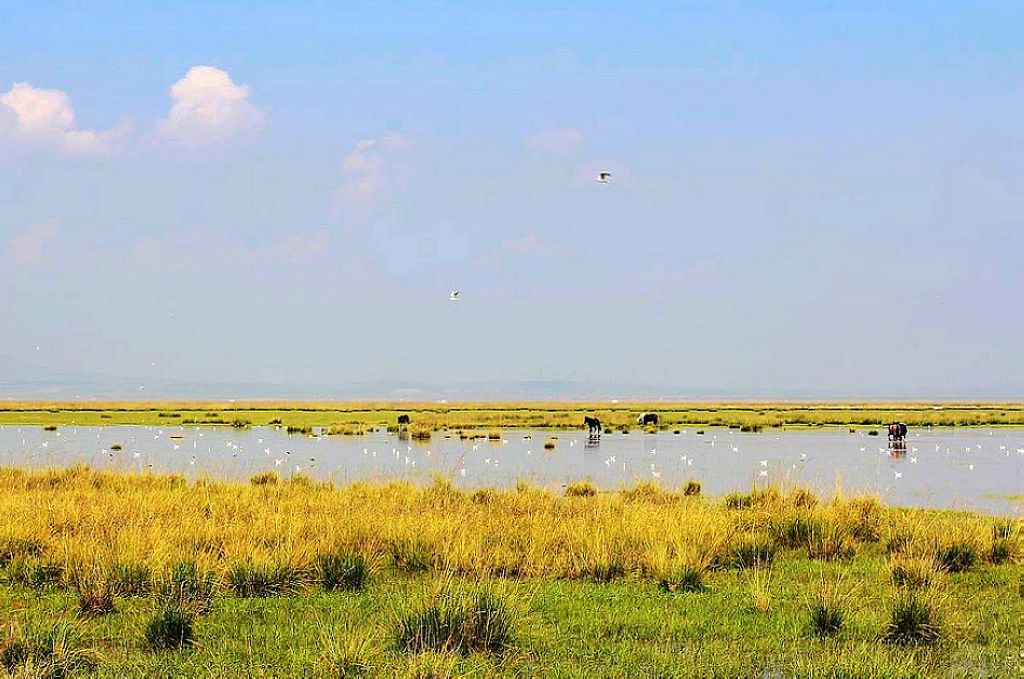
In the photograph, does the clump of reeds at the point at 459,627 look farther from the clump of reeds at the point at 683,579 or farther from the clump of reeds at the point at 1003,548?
the clump of reeds at the point at 1003,548

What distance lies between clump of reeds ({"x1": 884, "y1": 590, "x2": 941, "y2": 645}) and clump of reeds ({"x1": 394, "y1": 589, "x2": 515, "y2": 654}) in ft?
11.9

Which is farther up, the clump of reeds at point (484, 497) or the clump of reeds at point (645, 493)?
the clump of reeds at point (484, 497)

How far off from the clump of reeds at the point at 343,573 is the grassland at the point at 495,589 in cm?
2

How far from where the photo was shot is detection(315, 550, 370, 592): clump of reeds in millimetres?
11805

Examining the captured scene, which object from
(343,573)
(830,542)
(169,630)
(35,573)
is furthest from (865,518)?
(35,573)

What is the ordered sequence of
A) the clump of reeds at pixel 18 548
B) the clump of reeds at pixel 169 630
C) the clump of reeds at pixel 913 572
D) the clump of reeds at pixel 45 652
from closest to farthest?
the clump of reeds at pixel 45 652 < the clump of reeds at pixel 169 630 < the clump of reeds at pixel 913 572 < the clump of reeds at pixel 18 548

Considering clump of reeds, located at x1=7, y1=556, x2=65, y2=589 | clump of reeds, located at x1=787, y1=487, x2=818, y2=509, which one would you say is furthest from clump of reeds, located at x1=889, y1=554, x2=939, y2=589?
clump of reeds, located at x1=7, y1=556, x2=65, y2=589

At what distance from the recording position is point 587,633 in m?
9.70

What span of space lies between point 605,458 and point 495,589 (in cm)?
2747

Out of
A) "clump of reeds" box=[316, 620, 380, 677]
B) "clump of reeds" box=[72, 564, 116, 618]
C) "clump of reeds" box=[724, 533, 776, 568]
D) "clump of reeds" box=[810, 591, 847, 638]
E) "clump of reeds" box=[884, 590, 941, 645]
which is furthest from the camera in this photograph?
"clump of reeds" box=[724, 533, 776, 568]

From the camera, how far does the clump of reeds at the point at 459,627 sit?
352 inches

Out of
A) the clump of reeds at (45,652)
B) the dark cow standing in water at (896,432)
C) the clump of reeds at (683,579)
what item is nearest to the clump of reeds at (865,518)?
the clump of reeds at (683,579)

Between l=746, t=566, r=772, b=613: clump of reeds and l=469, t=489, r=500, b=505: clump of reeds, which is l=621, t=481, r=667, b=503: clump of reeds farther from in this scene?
l=746, t=566, r=772, b=613: clump of reeds

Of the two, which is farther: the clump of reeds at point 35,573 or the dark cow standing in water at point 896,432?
the dark cow standing in water at point 896,432
